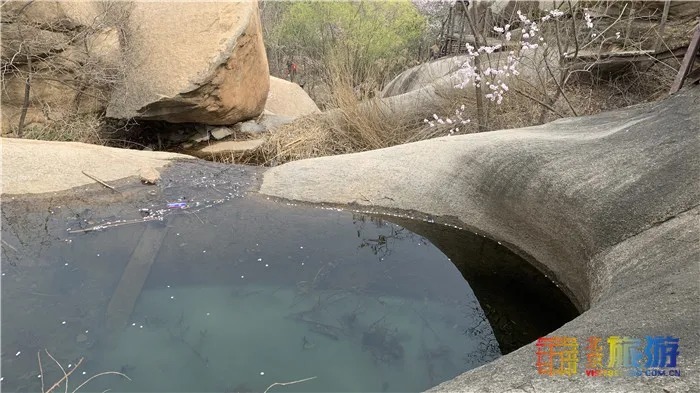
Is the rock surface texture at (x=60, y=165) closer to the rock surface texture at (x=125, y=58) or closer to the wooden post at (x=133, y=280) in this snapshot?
the wooden post at (x=133, y=280)

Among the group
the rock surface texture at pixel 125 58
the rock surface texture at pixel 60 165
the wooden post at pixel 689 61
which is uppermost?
the wooden post at pixel 689 61

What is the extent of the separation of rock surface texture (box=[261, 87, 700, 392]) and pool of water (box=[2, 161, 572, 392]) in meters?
0.20

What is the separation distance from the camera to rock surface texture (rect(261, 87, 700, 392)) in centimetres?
160

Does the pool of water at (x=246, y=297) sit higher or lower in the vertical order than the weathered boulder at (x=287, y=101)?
lower

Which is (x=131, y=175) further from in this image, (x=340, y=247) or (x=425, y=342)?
(x=425, y=342)

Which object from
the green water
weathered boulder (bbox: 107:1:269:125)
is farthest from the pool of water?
weathered boulder (bbox: 107:1:269:125)

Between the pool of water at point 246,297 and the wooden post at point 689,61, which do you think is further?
the wooden post at point 689,61

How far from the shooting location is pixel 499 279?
3152 mm

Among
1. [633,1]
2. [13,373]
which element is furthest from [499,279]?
[633,1]

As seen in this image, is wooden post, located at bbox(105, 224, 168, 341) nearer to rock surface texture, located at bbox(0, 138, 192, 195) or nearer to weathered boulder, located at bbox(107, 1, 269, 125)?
rock surface texture, located at bbox(0, 138, 192, 195)

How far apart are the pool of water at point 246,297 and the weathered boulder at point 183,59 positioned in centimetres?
234

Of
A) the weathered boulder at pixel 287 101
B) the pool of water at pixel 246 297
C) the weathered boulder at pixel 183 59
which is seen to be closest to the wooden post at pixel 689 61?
the pool of water at pixel 246 297

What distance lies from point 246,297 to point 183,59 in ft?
12.2

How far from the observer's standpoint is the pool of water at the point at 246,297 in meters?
2.37
